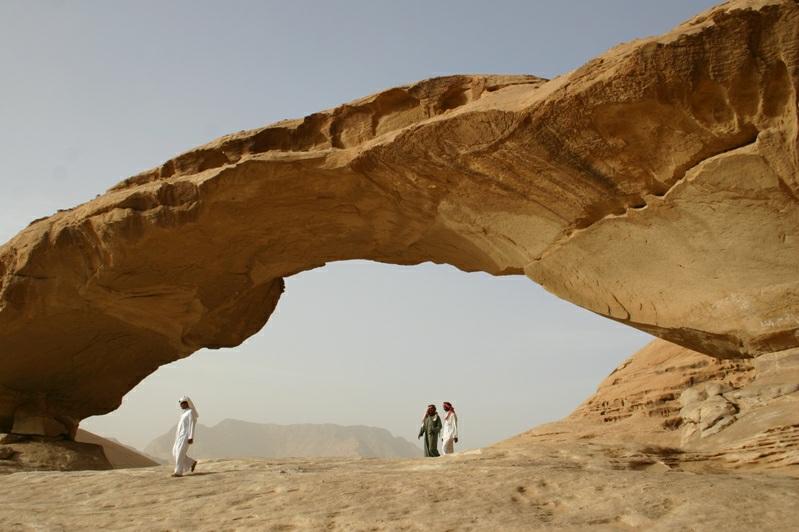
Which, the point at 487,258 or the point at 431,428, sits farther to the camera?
the point at 431,428

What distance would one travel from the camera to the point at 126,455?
1823 cm

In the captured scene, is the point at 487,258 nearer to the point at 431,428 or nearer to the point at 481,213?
the point at 481,213

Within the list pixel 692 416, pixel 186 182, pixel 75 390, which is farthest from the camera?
pixel 75 390

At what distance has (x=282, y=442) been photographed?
269ft

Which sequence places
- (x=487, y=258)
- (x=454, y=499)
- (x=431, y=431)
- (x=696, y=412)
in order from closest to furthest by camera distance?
1. (x=454, y=499)
2. (x=696, y=412)
3. (x=487, y=258)
4. (x=431, y=431)

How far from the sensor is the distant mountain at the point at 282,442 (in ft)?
237

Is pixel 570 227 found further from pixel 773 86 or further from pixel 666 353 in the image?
pixel 666 353

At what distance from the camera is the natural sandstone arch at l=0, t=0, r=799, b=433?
20.7 ft

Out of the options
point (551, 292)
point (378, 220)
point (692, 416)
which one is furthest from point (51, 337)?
point (692, 416)

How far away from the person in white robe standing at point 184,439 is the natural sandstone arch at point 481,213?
109 inches

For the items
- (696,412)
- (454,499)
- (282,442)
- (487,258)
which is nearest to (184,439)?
(454,499)

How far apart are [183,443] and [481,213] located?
434 centimetres

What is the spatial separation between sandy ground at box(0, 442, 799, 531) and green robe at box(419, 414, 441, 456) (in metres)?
4.03

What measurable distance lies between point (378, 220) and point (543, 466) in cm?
457
